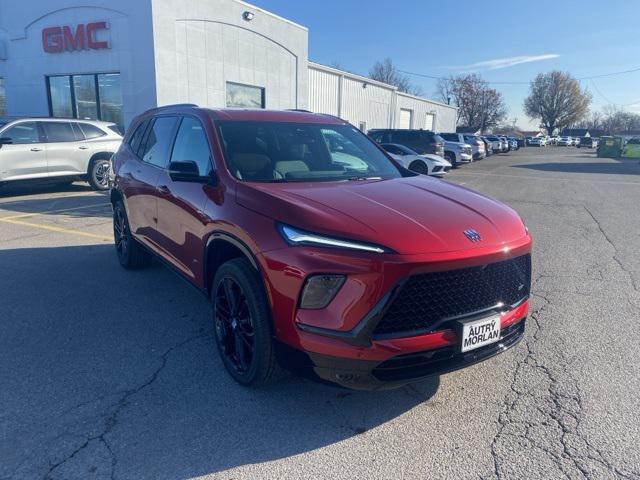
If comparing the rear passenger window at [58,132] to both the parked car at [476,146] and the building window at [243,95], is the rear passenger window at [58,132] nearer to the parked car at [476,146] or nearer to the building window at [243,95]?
the building window at [243,95]

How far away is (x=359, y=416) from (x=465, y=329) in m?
0.87

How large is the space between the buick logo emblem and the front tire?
49.0 inches

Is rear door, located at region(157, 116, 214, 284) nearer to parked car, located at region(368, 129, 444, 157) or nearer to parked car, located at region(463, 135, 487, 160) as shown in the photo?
parked car, located at region(368, 129, 444, 157)

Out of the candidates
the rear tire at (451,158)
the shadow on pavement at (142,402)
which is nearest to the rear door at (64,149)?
the shadow on pavement at (142,402)

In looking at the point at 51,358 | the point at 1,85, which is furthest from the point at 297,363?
the point at 1,85

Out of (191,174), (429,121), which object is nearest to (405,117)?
(429,121)

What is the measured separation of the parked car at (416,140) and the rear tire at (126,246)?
16.1 metres

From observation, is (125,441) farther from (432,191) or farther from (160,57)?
(160,57)

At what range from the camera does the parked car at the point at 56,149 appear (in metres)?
10.8

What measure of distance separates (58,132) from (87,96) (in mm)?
5771

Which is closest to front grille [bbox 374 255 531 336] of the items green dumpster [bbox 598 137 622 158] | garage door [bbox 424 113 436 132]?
garage door [bbox 424 113 436 132]

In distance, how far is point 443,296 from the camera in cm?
257

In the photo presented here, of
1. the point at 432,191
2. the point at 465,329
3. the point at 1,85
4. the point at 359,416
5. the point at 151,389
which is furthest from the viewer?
the point at 1,85

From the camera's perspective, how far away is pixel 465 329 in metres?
2.59
